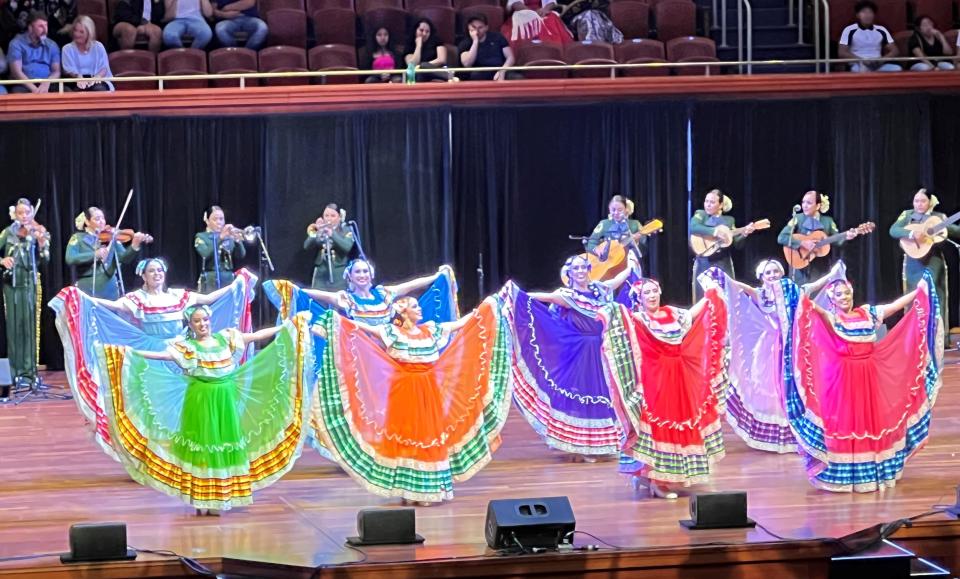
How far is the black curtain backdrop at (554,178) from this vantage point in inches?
492

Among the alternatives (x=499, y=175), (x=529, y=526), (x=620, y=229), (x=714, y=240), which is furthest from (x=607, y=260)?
(x=529, y=526)

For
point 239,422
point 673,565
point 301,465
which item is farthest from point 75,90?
point 673,565

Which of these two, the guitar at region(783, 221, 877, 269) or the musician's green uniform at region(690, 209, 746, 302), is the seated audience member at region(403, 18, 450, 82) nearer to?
the musician's green uniform at region(690, 209, 746, 302)

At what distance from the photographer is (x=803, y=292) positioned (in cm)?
775

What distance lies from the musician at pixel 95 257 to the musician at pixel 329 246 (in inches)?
48.7

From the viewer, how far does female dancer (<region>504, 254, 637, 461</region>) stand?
27.9 feet

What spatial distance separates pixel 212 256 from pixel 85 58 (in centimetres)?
206

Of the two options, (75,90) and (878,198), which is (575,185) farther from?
(75,90)

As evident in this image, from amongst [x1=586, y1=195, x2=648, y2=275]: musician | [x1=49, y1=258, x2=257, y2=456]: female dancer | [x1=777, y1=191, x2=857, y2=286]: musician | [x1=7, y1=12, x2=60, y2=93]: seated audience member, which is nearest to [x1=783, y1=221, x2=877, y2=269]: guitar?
[x1=777, y1=191, x2=857, y2=286]: musician

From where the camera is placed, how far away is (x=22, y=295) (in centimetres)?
1116

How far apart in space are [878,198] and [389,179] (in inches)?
147

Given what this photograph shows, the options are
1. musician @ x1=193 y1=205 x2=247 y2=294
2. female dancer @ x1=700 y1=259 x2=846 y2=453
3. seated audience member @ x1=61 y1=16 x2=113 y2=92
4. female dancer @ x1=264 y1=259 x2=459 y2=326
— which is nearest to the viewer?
female dancer @ x1=264 y1=259 x2=459 y2=326

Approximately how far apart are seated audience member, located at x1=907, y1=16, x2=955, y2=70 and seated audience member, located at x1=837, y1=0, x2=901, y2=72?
16 cm

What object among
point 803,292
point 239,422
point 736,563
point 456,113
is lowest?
point 736,563
